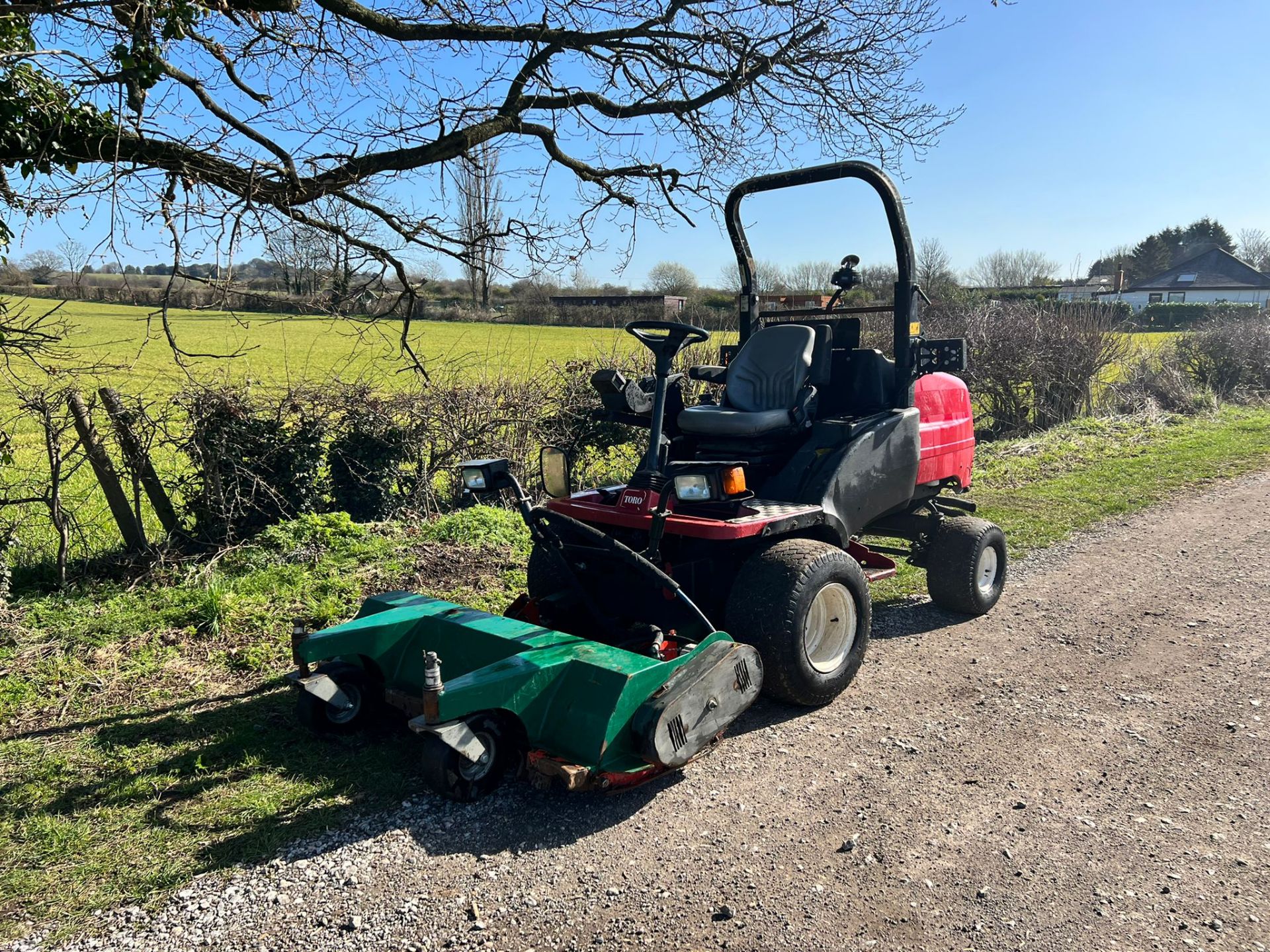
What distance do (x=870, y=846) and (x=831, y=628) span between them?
4.52 feet

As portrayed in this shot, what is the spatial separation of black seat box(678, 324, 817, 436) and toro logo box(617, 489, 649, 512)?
2.29 feet

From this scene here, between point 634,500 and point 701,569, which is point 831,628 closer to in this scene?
point 701,569

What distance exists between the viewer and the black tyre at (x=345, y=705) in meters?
3.85

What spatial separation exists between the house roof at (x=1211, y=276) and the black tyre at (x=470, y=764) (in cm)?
7491

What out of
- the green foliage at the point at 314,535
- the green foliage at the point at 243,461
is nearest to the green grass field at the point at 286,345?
the green foliage at the point at 243,461

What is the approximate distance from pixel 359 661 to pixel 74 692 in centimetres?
167

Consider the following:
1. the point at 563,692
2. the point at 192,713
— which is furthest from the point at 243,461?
the point at 563,692

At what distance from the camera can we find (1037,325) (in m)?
13.8

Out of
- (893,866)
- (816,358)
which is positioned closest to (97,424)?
(816,358)

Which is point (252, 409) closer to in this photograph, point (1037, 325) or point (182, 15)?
point (182, 15)

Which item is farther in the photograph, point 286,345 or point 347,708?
point 286,345

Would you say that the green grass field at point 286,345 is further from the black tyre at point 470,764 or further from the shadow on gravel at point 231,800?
the black tyre at point 470,764

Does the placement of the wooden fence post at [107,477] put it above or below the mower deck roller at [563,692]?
above

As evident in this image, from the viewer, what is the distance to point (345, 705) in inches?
152
